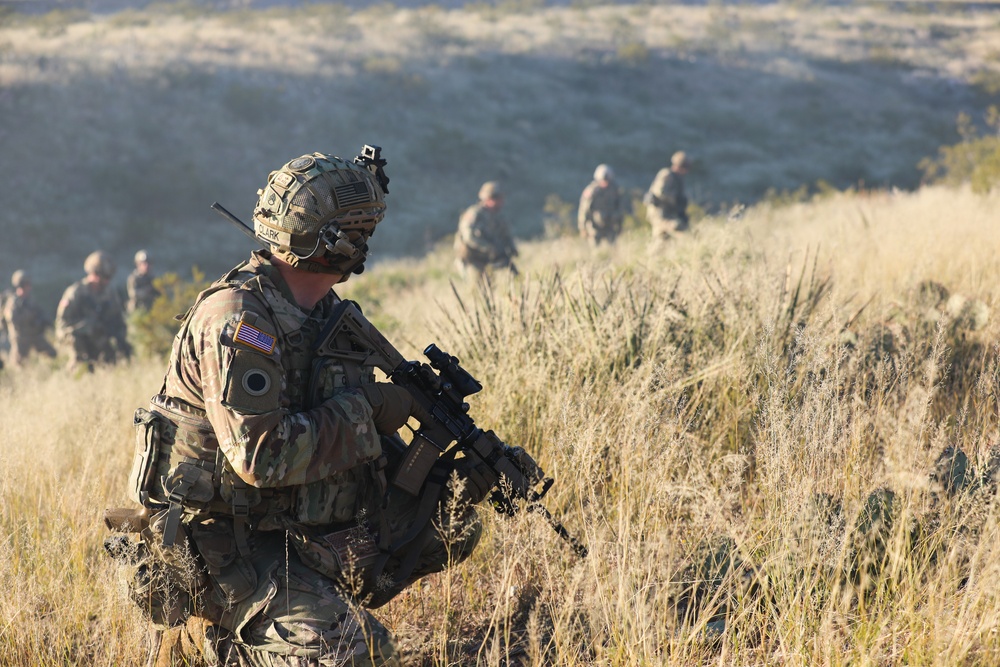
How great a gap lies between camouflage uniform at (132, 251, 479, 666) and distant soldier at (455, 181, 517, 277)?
7811 millimetres

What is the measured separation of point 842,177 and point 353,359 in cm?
2758

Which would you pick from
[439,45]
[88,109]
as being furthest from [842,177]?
[88,109]

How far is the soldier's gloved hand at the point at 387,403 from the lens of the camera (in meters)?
2.67

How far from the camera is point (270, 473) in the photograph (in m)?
2.43

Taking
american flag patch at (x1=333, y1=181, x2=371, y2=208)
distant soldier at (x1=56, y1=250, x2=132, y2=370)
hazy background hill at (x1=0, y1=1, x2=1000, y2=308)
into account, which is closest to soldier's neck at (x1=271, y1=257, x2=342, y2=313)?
american flag patch at (x1=333, y1=181, x2=371, y2=208)

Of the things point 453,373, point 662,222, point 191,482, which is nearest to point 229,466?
point 191,482

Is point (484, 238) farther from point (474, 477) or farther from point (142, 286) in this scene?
point (474, 477)

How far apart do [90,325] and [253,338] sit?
28.7 ft

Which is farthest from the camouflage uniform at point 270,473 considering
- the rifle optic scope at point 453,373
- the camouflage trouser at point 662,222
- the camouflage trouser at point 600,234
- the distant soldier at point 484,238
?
the camouflage trouser at point 600,234

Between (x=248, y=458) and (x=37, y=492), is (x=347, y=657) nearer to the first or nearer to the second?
(x=248, y=458)

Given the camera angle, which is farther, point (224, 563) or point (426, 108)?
point (426, 108)

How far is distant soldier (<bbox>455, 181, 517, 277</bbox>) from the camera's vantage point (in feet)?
34.9

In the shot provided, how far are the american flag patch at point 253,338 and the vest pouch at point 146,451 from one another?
0.43 m

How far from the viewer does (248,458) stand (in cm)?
240
